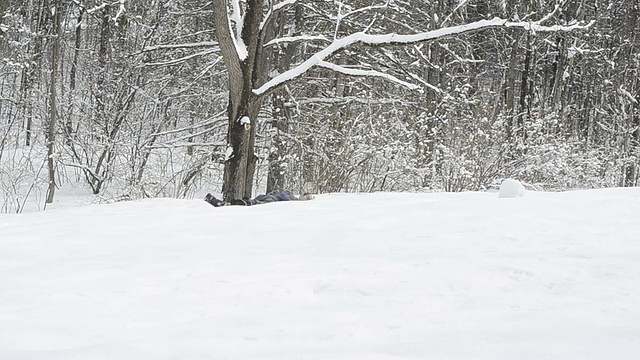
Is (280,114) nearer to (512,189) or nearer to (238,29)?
(238,29)

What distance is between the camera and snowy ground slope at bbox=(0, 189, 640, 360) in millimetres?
1714

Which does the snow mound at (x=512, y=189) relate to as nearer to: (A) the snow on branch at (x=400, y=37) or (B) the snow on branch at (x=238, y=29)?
(A) the snow on branch at (x=400, y=37)

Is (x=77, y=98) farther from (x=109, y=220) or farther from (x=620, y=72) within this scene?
(x=620, y=72)

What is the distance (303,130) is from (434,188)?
2458mm

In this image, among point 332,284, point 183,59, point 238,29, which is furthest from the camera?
point 183,59

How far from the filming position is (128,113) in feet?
36.0

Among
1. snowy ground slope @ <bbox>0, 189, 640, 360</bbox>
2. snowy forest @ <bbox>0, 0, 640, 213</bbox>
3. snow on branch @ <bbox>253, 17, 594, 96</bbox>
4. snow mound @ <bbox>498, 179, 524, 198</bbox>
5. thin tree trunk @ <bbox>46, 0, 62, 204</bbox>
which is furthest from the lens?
thin tree trunk @ <bbox>46, 0, 62, 204</bbox>

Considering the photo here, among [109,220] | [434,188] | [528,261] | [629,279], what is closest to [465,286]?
[528,261]

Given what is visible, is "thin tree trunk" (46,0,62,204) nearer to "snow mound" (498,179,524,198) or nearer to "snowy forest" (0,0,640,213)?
"snowy forest" (0,0,640,213)

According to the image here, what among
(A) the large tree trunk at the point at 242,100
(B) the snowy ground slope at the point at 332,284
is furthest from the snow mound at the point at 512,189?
(A) the large tree trunk at the point at 242,100

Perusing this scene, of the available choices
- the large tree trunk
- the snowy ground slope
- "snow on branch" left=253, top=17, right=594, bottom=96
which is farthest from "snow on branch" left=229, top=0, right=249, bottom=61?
the snowy ground slope

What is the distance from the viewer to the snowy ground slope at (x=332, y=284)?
5.62 feet

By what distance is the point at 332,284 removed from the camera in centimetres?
236

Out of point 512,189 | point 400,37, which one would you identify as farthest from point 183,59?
point 512,189
